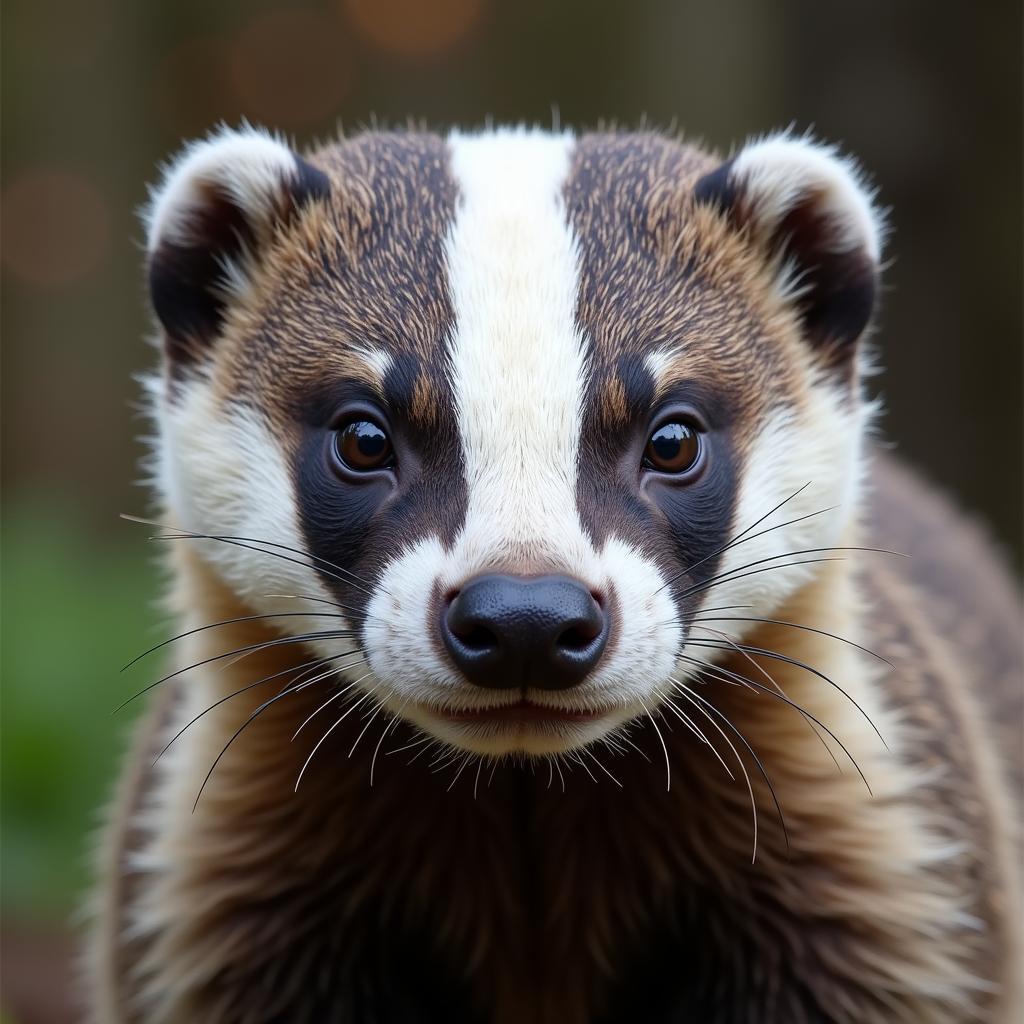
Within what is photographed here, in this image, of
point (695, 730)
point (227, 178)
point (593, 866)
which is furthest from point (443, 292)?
point (593, 866)

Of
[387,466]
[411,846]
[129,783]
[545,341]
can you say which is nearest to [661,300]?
[545,341]

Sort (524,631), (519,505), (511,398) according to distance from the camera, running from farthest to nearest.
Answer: (511,398)
(519,505)
(524,631)

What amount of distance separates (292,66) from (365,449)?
8.74 metres

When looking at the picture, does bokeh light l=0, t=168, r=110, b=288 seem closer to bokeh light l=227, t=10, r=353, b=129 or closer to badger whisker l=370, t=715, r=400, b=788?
bokeh light l=227, t=10, r=353, b=129

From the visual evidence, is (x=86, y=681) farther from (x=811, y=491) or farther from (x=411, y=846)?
(x=811, y=491)

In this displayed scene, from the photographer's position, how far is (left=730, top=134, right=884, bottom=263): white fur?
3113mm

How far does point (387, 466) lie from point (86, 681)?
15.0 feet

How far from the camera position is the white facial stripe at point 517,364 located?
99.9 inches

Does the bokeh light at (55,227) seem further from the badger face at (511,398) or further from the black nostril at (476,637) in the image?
the black nostril at (476,637)

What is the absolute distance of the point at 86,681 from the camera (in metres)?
6.98

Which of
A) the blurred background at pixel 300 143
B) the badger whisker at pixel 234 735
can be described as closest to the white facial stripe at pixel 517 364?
the badger whisker at pixel 234 735

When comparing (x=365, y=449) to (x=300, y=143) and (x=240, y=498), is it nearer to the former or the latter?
(x=240, y=498)

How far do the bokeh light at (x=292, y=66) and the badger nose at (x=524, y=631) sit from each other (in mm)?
8662

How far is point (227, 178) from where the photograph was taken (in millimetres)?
3143
